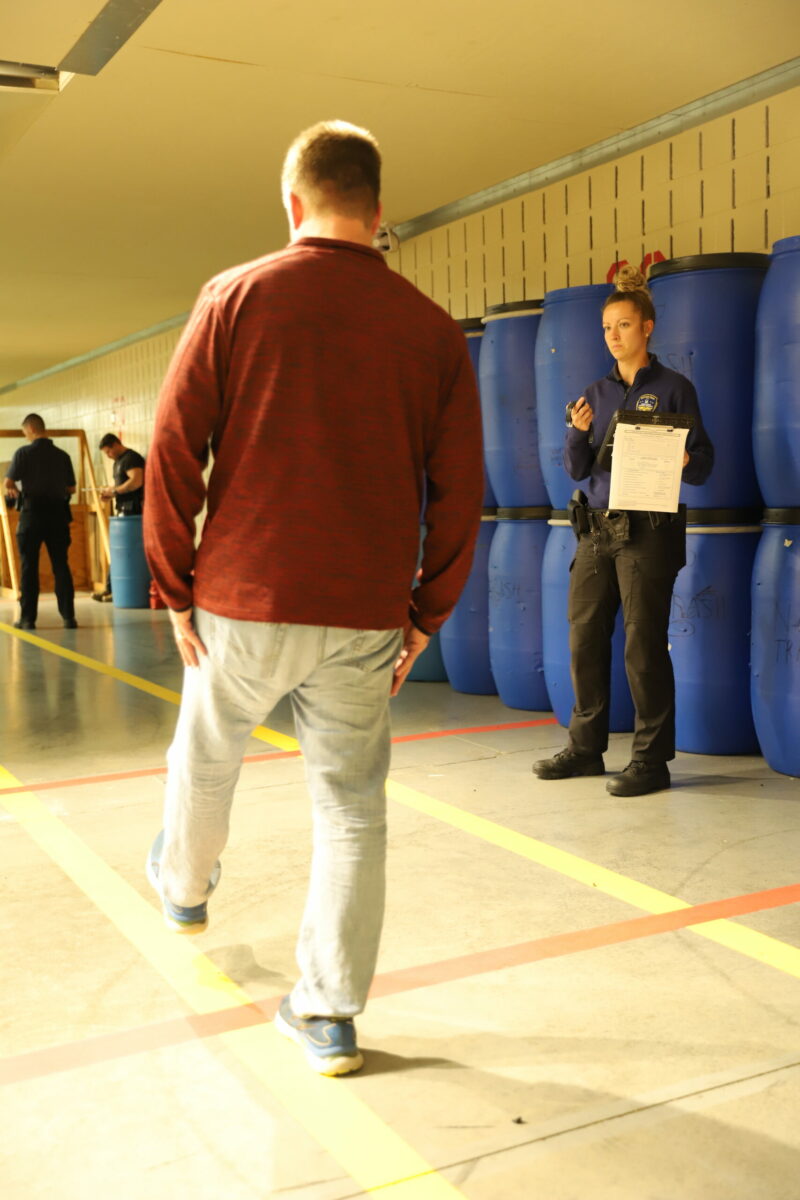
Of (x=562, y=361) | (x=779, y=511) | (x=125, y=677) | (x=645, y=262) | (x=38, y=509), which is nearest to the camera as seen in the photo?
(x=779, y=511)

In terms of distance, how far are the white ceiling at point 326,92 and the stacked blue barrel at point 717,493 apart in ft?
3.21

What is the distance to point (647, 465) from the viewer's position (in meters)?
3.84

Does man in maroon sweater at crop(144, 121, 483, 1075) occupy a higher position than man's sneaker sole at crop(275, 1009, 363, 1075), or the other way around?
man in maroon sweater at crop(144, 121, 483, 1075)

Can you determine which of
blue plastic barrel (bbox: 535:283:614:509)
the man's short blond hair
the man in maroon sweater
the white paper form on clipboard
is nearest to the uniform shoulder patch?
the white paper form on clipboard

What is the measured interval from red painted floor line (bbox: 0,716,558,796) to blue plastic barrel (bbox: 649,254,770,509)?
133 centimetres

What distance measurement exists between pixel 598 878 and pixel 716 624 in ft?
5.40

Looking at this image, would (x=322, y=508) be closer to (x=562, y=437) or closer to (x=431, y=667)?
(x=562, y=437)

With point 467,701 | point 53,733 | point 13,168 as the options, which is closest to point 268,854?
point 53,733

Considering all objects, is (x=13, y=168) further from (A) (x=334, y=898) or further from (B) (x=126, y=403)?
(B) (x=126, y=403)

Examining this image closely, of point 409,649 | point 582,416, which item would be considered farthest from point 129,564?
point 409,649

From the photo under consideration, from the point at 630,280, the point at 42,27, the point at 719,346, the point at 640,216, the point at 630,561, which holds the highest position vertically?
the point at 42,27

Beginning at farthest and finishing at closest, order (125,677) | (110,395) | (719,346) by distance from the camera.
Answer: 1. (110,395)
2. (125,677)
3. (719,346)

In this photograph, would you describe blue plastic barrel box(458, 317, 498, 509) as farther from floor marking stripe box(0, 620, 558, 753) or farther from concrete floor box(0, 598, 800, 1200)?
concrete floor box(0, 598, 800, 1200)

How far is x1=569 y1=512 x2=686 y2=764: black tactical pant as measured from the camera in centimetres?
399
